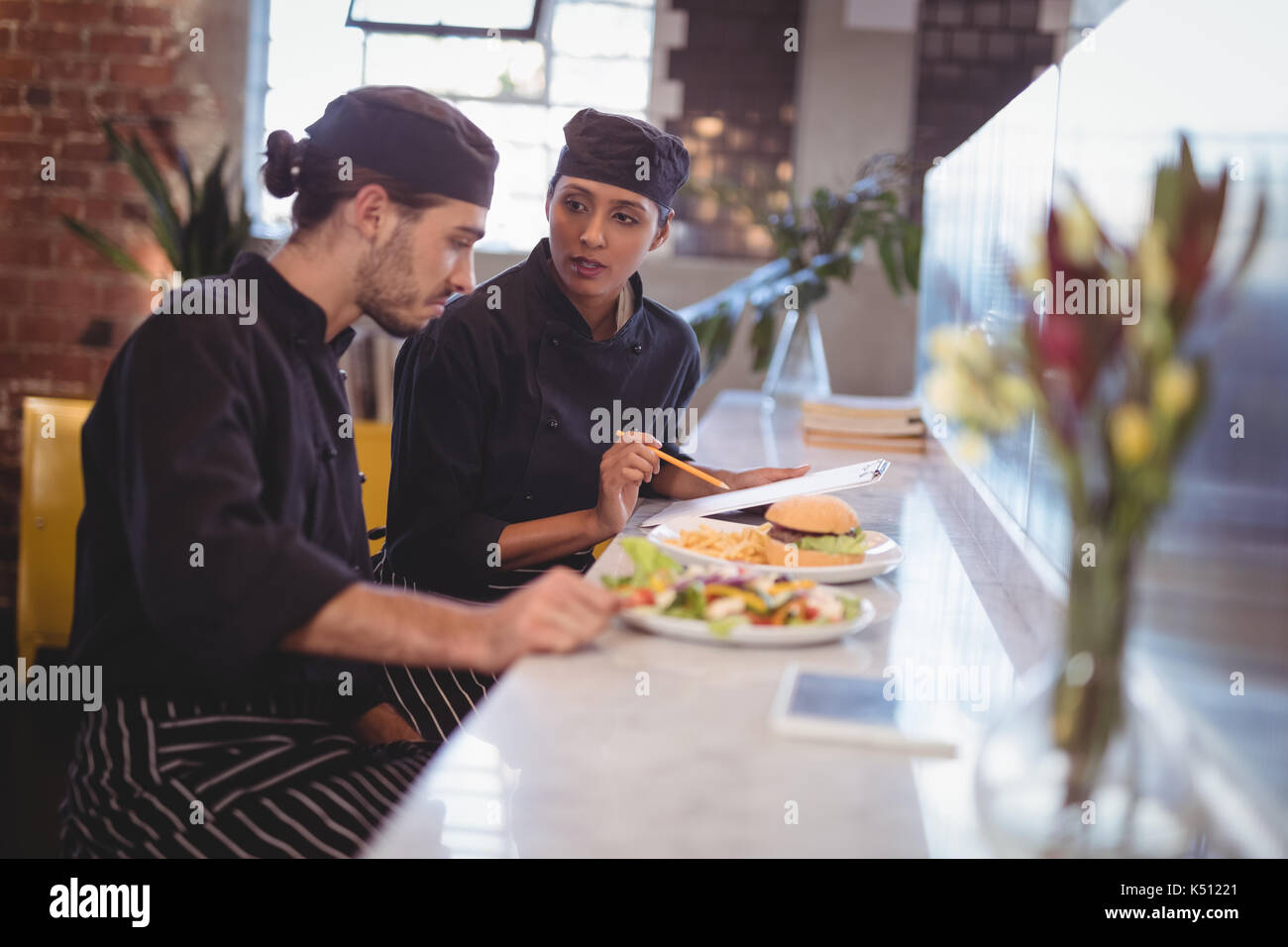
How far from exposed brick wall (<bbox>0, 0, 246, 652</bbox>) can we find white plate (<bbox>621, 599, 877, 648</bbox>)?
363 centimetres

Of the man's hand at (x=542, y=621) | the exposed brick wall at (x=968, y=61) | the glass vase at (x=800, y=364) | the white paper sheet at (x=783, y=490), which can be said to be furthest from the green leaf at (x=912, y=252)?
the man's hand at (x=542, y=621)

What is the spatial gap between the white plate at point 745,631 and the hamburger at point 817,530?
353mm

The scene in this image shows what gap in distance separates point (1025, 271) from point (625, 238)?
4.57ft

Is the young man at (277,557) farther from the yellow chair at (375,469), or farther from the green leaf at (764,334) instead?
the green leaf at (764,334)

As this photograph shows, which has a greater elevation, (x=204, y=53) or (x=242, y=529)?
(x=204, y=53)

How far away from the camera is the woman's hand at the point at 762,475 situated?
2.17 metres

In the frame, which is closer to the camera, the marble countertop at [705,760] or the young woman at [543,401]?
the marble countertop at [705,760]

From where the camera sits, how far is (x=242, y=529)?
116 centimetres

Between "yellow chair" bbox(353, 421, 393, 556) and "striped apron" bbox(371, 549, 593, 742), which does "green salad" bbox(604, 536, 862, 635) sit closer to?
"striped apron" bbox(371, 549, 593, 742)

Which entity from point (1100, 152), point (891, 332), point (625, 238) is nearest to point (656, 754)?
point (1100, 152)

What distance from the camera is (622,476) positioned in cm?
190
